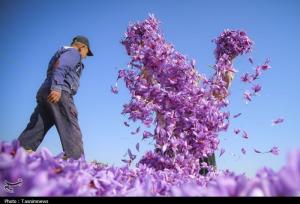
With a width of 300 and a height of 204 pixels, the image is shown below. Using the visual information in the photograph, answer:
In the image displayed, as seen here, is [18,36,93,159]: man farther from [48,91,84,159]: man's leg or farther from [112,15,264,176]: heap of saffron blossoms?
[112,15,264,176]: heap of saffron blossoms

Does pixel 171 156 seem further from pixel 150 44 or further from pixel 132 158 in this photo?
pixel 150 44

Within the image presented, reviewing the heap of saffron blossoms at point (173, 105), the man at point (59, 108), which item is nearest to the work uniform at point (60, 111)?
the man at point (59, 108)

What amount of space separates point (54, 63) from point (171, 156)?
5.51 feet

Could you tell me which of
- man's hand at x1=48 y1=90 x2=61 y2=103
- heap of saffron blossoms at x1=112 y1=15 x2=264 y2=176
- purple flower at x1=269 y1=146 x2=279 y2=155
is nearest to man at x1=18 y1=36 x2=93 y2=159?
man's hand at x1=48 y1=90 x2=61 y2=103

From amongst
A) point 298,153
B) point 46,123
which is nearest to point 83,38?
point 46,123

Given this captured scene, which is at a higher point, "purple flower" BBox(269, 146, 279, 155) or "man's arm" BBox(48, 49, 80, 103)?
"man's arm" BBox(48, 49, 80, 103)

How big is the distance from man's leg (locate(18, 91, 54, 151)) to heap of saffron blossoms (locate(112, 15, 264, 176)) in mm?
906

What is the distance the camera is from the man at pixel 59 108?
4188 mm

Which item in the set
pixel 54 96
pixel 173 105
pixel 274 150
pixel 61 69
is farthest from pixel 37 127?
pixel 274 150

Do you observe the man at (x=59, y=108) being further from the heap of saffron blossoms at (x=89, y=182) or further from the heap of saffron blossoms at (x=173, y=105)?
the heap of saffron blossoms at (x=89, y=182)

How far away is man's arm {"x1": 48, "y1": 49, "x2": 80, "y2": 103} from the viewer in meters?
4.20

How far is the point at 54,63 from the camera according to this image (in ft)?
14.8
